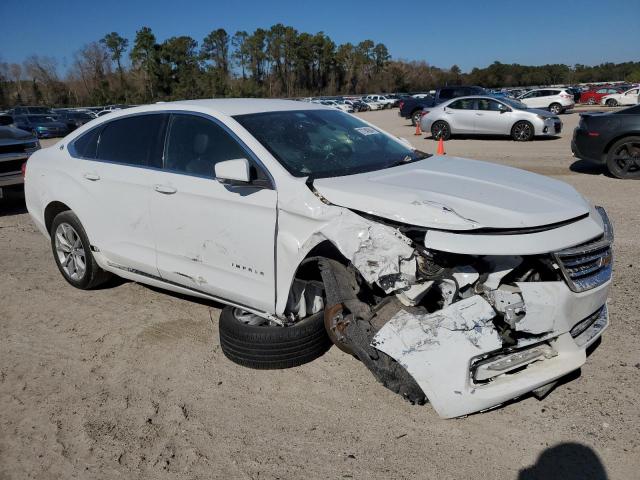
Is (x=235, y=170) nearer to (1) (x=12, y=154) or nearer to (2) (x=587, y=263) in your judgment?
(2) (x=587, y=263)

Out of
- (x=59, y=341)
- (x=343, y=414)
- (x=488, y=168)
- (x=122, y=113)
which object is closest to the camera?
(x=343, y=414)

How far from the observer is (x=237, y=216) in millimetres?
3564

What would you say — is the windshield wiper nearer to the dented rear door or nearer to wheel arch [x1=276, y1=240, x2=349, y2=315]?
wheel arch [x1=276, y1=240, x2=349, y2=315]

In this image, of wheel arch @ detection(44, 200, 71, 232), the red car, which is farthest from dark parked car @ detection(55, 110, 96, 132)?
the red car

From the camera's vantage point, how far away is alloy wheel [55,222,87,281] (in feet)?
16.4

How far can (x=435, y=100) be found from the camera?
89.5 feet

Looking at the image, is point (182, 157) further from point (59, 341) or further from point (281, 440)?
point (281, 440)

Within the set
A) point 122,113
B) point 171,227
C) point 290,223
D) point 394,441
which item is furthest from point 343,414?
point 122,113

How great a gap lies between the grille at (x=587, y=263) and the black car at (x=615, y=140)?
8090mm

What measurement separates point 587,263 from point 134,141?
345cm

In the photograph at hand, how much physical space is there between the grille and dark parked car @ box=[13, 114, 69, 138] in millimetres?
35584

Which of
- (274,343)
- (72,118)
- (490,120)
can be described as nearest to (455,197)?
(274,343)

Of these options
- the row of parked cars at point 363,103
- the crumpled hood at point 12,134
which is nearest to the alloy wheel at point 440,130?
the crumpled hood at point 12,134

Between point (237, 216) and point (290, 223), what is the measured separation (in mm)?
441
